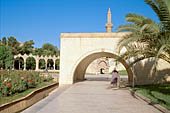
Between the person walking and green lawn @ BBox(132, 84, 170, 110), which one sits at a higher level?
the person walking

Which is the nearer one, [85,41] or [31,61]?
[85,41]

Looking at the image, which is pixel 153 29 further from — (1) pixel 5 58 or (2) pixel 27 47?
(2) pixel 27 47

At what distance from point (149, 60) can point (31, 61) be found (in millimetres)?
42360

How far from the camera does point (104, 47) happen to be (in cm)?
1430

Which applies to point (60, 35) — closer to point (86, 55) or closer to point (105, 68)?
point (86, 55)

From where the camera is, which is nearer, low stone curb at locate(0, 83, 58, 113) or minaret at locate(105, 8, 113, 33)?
low stone curb at locate(0, 83, 58, 113)

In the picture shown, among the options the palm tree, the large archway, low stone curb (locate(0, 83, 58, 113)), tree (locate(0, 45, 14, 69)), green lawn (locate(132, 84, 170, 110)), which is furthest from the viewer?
tree (locate(0, 45, 14, 69))

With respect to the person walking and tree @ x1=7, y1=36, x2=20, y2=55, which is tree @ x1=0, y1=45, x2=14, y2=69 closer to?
tree @ x1=7, y1=36, x2=20, y2=55

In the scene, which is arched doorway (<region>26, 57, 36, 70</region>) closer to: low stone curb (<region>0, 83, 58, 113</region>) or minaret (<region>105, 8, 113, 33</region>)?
minaret (<region>105, 8, 113, 33</region>)

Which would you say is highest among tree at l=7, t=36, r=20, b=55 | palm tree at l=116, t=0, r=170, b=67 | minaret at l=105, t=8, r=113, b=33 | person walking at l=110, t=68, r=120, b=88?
tree at l=7, t=36, r=20, b=55

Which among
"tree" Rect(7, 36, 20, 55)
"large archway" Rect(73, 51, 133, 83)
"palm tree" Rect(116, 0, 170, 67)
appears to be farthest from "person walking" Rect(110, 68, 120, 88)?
"tree" Rect(7, 36, 20, 55)

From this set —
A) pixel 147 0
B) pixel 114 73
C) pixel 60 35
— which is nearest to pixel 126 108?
pixel 147 0

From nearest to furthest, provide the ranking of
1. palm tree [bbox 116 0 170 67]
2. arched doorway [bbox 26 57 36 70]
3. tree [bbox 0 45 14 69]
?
palm tree [bbox 116 0 170 67] → tree [bbox 0 45 14 69] → arched doorway [bbox 26 57 36 70]

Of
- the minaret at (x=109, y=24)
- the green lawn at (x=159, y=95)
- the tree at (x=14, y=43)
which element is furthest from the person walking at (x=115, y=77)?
the tree at (x=14, y=43)
